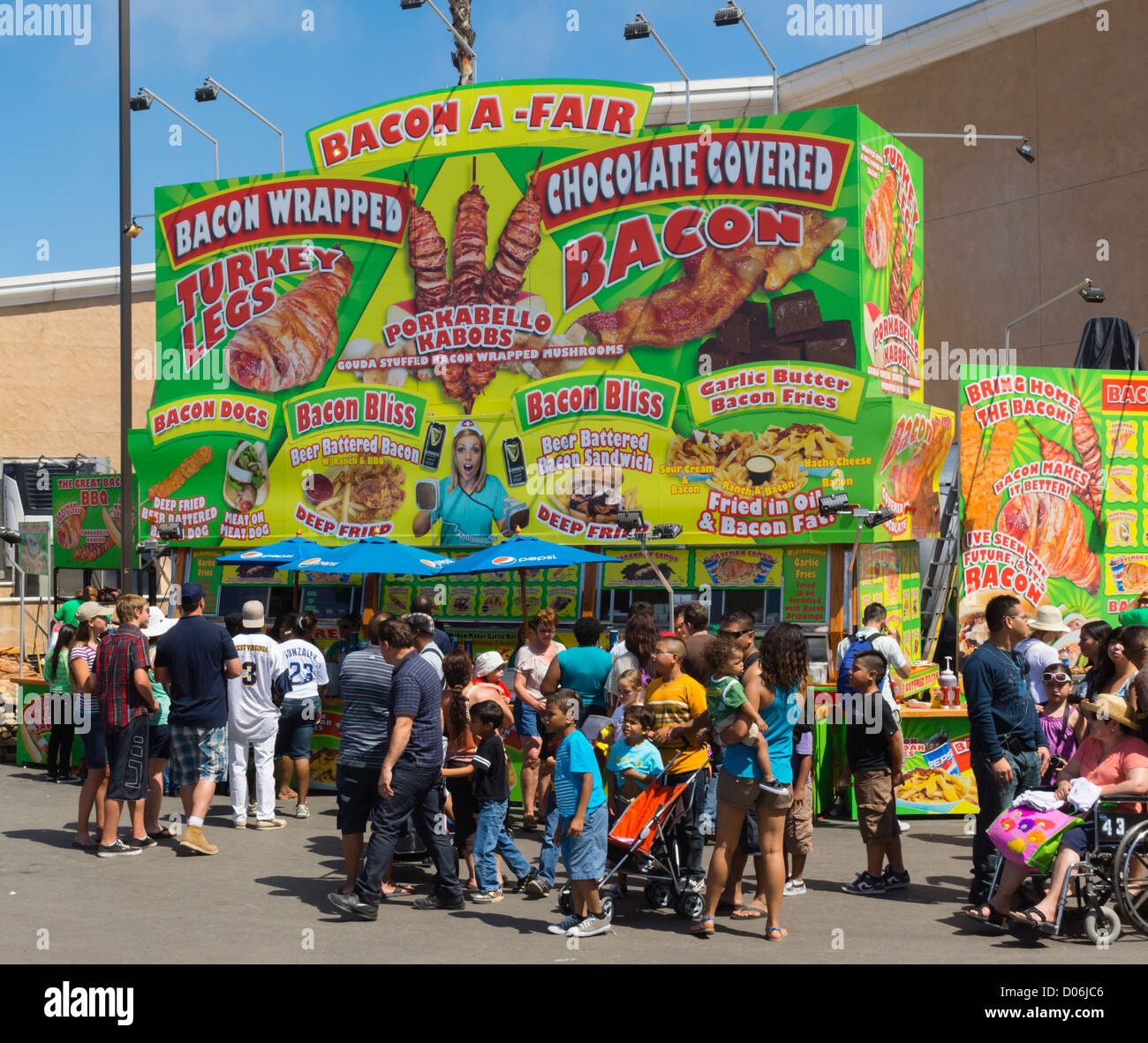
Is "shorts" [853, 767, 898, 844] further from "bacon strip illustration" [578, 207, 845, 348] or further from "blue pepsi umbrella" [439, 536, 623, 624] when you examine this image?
"bacon strip illustration" [578, 207, 845, 348]

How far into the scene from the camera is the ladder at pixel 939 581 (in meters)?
16.0

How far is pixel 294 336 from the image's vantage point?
16219 mm

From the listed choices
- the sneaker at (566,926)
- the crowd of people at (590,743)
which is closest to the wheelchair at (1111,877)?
the crowd of people at (590,743)

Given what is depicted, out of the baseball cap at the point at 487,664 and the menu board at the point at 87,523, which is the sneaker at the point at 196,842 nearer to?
the baseball cap at the point at 487,664

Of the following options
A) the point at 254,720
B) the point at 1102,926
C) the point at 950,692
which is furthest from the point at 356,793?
the point at 950,692

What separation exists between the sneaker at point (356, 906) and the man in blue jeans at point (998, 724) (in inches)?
153

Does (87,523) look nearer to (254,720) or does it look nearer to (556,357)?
(556,357)

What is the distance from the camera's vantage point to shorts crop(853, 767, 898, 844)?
28.1ft

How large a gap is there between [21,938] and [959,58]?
27.2m

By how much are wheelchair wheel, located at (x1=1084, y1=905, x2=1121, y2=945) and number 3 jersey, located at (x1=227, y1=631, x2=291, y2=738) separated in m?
6.85

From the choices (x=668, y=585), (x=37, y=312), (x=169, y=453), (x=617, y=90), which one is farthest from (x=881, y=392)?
(x=37, y=312)

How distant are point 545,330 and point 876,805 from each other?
307 inches

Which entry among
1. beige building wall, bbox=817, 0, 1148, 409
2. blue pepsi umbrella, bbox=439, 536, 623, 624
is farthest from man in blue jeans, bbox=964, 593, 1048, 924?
beige building wall, bbox=817, 0, 1148, 409

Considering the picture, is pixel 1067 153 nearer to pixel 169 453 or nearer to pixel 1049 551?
pixel 1049 551
